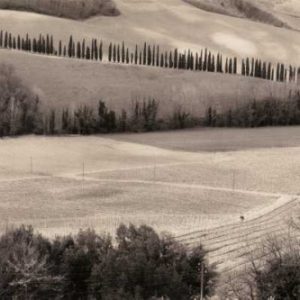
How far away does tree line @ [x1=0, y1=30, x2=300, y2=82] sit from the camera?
56875 millimetres

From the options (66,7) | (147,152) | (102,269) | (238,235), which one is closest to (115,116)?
(147,152)

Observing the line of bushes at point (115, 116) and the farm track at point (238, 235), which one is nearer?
the farm track at point (238, 235)

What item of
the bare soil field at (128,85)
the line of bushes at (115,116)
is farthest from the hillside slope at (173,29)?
the line of bushes at (115,116)

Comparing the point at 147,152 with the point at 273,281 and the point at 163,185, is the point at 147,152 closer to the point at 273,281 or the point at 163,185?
the point at 163,185

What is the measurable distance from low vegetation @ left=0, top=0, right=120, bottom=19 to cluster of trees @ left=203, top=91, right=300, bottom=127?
942 inches

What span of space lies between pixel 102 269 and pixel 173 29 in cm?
5149

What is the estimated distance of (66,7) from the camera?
72000mm

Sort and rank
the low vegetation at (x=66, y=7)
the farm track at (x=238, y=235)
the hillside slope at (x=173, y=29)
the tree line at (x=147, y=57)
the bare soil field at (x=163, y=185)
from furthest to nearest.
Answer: the low vegetation at (x=66, y=7) < the hillside slope at (x=173, y=29) < the tree line at (x=147, y=57) < the bare soil field at (x=163, y=185) < the farm track at (x=238, y=235)

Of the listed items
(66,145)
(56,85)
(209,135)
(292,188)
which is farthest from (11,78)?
(292,188)

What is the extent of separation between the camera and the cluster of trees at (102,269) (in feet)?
63.6

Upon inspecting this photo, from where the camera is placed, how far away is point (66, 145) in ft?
137

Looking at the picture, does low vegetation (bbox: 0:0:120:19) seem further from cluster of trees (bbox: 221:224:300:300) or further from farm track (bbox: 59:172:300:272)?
cluster of trees (bbox: 221:224:300:300)

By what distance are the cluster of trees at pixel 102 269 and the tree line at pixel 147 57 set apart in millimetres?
36028

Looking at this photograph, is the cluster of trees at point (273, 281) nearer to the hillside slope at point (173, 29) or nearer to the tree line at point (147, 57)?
the tree line at point (147, 57)
